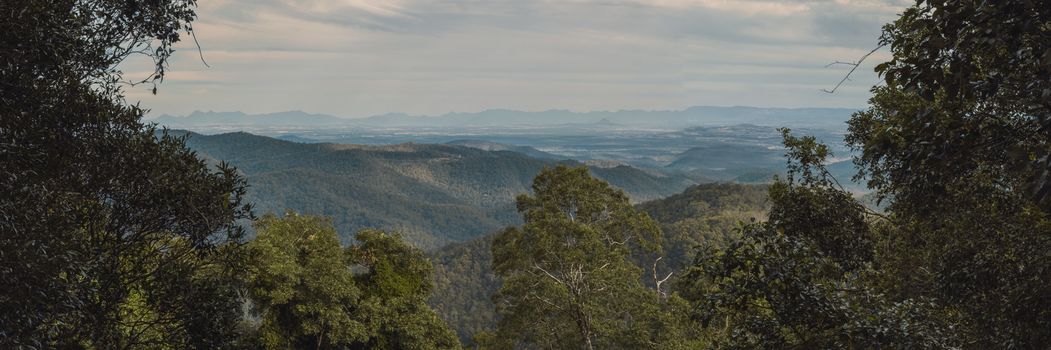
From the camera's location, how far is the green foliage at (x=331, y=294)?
22.8 meters

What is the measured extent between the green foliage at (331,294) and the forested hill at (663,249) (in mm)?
57827

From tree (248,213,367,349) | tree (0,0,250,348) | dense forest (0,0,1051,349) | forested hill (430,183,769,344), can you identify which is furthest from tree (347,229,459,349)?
forested hill (430,183,769,344)

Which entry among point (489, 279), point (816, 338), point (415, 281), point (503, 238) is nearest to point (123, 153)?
point (816, 338)

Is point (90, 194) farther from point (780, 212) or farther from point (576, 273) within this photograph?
point (576, 273)

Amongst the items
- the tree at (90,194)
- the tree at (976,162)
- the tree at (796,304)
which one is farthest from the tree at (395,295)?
the tree at (796,304)

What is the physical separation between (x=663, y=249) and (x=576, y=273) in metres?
86.2

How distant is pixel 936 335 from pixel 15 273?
8656 mm

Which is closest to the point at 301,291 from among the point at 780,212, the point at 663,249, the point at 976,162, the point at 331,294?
the point at 331,294

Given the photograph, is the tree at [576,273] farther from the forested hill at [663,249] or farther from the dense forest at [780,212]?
the forested hill at [663,249]

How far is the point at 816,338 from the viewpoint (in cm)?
697

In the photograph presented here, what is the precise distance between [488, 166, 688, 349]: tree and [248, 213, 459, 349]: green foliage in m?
5.80

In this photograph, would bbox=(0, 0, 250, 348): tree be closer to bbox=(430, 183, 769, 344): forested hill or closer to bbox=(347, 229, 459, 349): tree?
bbox=(347, 229, 459, 349): tree

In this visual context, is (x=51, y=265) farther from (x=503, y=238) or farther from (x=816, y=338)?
(x=503, y=238)

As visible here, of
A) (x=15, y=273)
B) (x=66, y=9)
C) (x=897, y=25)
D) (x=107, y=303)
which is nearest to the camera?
(x=15, y=273)
